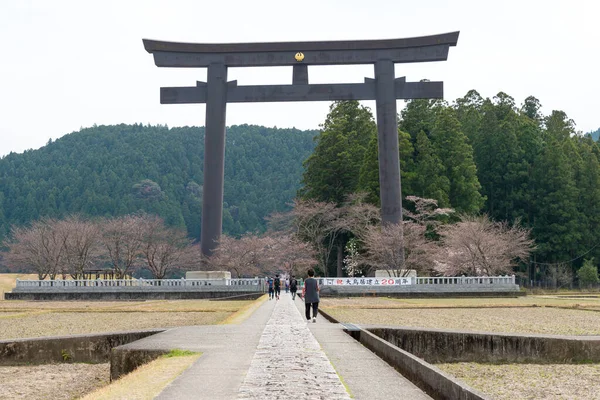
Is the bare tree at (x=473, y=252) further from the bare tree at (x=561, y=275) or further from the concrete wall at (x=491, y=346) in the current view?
the concrete wall at (x=491, y=346)

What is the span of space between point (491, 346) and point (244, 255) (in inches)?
1478

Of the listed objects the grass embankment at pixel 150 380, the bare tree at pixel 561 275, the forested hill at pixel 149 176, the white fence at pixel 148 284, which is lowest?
the grass embankment at pixel 150 380

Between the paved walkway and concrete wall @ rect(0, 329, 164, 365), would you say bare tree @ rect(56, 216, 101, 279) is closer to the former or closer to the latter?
concrete wall @ rect(0, 329, 164, 365)

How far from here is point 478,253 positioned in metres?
46.8

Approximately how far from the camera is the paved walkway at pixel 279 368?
23.7ft

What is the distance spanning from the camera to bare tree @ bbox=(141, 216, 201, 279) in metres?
57.2

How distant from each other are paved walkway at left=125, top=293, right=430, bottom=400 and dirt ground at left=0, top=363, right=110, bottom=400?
910mm

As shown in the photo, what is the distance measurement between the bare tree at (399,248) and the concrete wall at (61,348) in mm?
32295

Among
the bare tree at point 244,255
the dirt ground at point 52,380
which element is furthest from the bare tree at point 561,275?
the dirt ground at point 52,380

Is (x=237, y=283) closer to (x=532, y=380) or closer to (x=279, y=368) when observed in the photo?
(x=532, y=380)

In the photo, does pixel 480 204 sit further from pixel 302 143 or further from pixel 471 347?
pixel 302 143

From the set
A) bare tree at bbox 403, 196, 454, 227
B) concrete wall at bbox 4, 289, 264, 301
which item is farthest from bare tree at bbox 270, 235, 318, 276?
concrete wall at bbox 4, 289, 264, 301

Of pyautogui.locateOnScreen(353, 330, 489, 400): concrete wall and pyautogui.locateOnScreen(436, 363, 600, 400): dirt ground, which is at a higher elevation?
pyautogui.locateOnScreen(353, 330, 489, 400): concrete wall

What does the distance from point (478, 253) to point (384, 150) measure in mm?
9181
